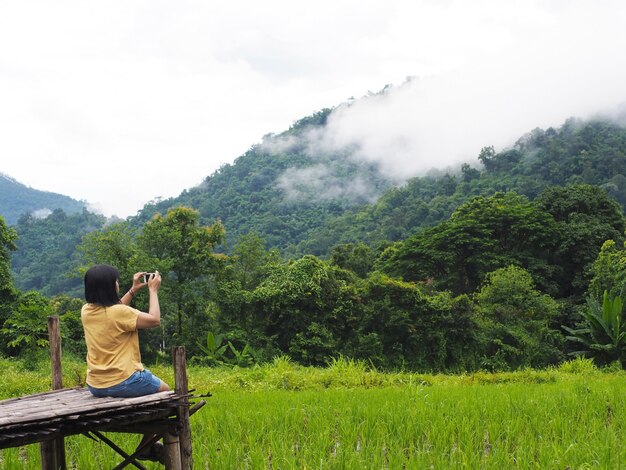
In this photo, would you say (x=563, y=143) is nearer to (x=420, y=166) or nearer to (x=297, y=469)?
(x=420, y=166)

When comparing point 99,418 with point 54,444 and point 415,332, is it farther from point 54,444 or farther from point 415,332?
point 415,332

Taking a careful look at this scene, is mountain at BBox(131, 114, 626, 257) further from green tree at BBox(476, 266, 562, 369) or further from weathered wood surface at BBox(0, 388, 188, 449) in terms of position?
weathered wood surface at BBox(0, 388, 188, 449)

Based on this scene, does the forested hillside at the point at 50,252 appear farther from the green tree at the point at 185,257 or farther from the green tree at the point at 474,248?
the green tree at the point at 474,248

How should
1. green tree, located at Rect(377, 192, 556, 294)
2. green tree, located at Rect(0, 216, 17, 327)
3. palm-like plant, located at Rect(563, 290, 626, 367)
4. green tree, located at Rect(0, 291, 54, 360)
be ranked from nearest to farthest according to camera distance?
A: 1. green tree, located at Rect(0, 291, 54, 360)
2. palm-like plant, located at Rect(563, 290, 626, 367)
3. green tree, located at Rect(0, 216, 17, 327)
4. green tree, located at Rect(377, 192, 556, 294)

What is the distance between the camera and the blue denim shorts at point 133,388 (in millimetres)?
3574

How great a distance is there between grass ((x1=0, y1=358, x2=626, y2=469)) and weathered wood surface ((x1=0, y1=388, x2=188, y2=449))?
41.0 inches

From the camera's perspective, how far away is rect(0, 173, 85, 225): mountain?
11475cm

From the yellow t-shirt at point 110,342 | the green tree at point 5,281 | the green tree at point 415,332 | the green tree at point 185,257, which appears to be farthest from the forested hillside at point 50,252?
the yellow t-shirt at point 110,342

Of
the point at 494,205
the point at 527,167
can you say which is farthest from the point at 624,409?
the point at 527,167

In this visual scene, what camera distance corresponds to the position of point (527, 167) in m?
47.6

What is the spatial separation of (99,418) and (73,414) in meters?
0.16

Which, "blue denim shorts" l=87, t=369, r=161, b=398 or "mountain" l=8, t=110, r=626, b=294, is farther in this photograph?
"mountain" l=8, t=110, r=626, b=294

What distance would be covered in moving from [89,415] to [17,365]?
1119 centimetres

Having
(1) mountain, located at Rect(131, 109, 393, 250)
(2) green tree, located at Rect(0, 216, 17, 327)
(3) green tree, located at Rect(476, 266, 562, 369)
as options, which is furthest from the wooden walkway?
(1) mountain, located at Rect(131, 109, 393, 250)
